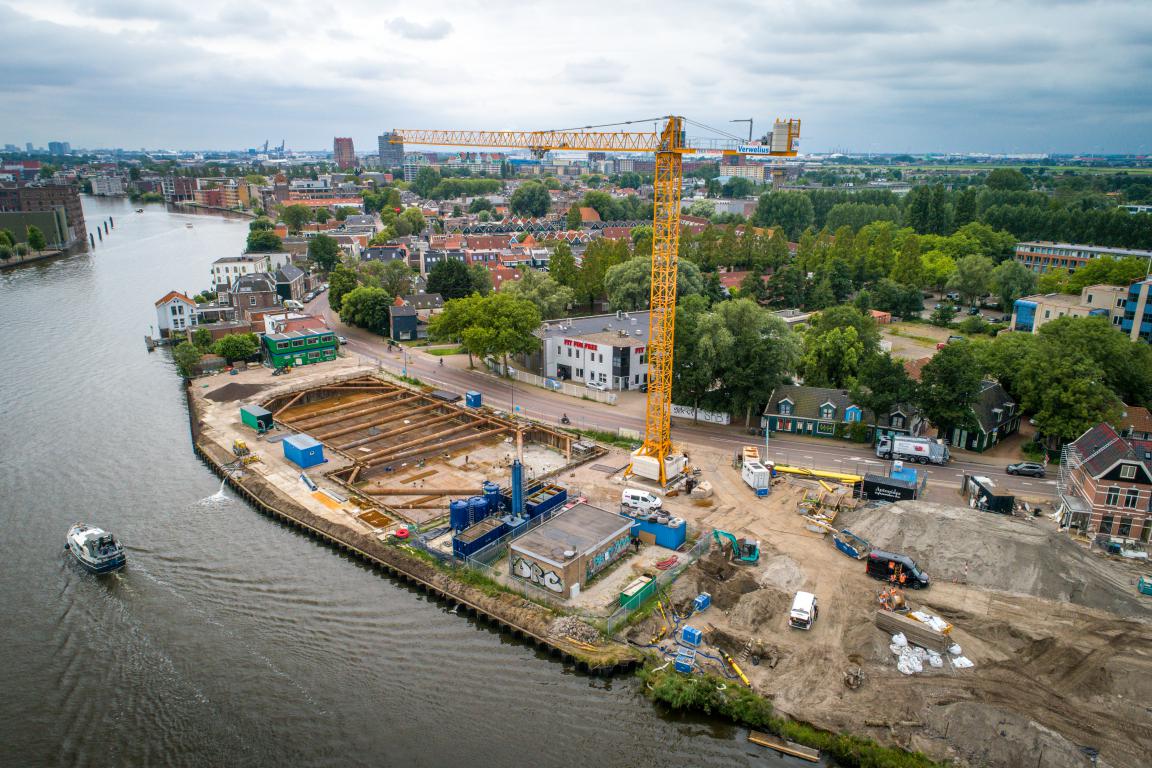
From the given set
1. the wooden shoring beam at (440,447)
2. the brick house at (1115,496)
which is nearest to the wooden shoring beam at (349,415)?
the wooden shoring beam at (440,447)

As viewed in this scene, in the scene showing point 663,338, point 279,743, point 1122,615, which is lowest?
point 279,743

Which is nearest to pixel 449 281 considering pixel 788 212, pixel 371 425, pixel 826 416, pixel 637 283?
pixel 637 283

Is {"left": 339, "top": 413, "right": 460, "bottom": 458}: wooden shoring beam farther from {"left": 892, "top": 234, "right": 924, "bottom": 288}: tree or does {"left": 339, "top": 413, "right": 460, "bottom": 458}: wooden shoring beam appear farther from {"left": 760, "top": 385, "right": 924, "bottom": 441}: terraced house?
{"left": 892, "top": 234, "right": 924, "bottom": 288}: tree

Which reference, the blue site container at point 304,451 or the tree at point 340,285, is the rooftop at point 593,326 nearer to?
the blue site container at point 304,451

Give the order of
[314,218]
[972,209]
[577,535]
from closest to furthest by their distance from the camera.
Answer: [577,535], [972,209], [314,218]

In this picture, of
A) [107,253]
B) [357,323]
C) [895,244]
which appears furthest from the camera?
[107,253]

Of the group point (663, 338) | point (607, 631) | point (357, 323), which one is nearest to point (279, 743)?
point (607, 631)

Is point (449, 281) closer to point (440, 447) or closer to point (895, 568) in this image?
point (440, 447)

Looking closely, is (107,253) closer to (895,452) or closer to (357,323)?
(357,323)
